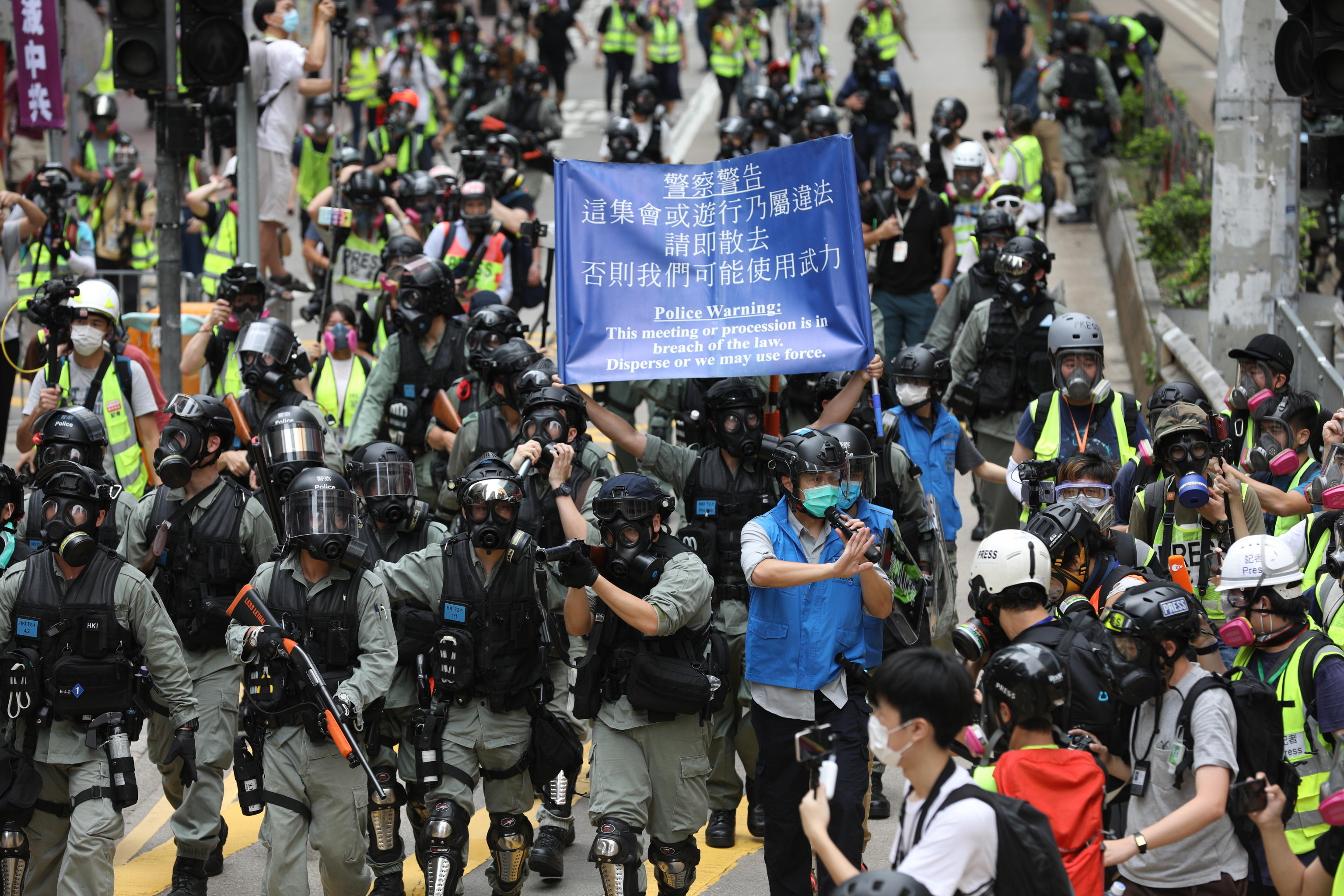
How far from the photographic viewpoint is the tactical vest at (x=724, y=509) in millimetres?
8406

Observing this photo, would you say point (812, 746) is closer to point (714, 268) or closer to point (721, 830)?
point (721, 830)

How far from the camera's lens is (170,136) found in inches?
440

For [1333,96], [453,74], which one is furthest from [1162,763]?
[453,74]

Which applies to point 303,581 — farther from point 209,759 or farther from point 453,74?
point 453,74

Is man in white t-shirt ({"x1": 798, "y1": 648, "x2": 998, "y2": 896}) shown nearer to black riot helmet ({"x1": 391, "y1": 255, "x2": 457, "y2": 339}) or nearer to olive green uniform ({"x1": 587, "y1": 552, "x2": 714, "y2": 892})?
olive green uniform ({"x1": 587, "y1": 552, "x2": 714, "y2": 892})

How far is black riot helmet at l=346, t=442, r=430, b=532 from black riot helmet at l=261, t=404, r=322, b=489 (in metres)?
0.34

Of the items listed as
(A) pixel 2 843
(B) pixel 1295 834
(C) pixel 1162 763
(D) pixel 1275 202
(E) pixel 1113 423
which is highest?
(D) pixel 1275 202

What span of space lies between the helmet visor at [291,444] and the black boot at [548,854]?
223 cm

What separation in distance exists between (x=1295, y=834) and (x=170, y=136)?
27.1 feet

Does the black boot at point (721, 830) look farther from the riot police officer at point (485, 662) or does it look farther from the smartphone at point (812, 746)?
the smartphone at point (812, 746)

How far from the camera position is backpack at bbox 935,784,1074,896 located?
4516 mm

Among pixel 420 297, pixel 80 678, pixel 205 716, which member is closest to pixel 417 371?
pixel 420 297

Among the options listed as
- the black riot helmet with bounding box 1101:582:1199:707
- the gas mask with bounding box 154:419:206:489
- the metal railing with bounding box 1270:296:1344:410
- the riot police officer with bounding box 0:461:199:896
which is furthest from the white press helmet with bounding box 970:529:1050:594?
the metal railing with bounding box 1270:296:1344:410

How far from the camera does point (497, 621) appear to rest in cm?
764
